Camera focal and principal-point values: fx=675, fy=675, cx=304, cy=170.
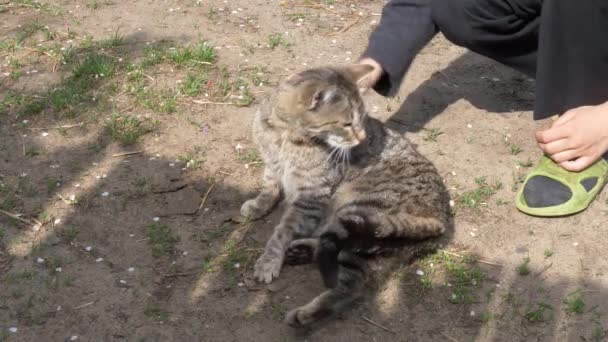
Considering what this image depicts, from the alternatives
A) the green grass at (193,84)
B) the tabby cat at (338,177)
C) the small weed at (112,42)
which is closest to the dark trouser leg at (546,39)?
the tabby cat at (338,177)

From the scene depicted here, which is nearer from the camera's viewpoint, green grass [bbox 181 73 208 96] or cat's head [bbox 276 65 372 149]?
cat's head [bbox 276 65 372 149]

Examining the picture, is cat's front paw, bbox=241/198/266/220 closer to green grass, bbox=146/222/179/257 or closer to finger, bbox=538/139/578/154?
green grass, bbox=146/222/179/257

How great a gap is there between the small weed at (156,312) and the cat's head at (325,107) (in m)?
1.18

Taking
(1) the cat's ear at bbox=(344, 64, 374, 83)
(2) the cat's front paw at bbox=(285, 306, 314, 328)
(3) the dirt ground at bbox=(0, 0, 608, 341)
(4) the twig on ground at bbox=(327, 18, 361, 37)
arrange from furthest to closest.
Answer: (4) the twig on ground at bbox=(327, 18, 361, 37), (1) the cat's ear at bbox=(344, 64, 374, 83), (3) the dirt ground at bbox=(0, 0, 608, 341), (2) the cat's front paw at bbox=(285, 306, 314, 328)

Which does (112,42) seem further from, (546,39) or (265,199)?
(546,39)

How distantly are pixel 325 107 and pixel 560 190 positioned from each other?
143cm

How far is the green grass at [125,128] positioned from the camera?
14.1ft

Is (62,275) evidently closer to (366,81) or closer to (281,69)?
(366,81)

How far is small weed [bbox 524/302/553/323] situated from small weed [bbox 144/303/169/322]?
5.61ft

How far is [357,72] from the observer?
373 centimetres

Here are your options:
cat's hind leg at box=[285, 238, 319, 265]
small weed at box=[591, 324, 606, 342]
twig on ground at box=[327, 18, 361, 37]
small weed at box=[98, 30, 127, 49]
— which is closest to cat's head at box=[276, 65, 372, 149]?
cat's hind leg at box=[285, 238, 319, 265]

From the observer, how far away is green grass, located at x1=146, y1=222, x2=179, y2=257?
352cm

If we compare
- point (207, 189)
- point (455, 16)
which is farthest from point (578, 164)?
point (207, 189)

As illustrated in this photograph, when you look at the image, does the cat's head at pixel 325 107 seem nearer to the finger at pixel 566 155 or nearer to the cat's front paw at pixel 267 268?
the cat's front paw at pixel 267 268
